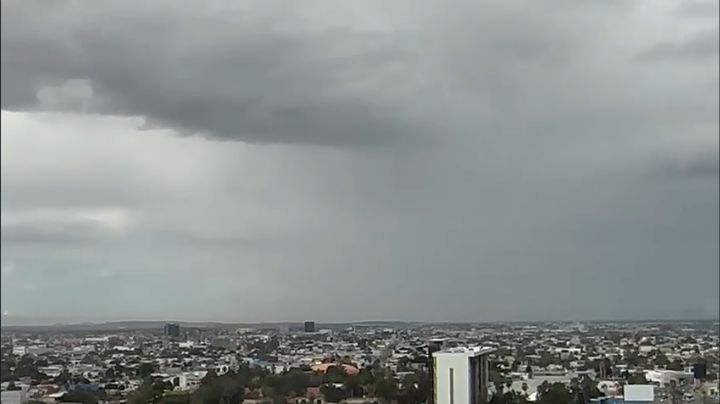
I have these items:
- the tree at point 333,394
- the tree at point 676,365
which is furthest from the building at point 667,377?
the tree at point 333,394

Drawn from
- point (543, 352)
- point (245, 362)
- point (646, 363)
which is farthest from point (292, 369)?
point (646, 363)

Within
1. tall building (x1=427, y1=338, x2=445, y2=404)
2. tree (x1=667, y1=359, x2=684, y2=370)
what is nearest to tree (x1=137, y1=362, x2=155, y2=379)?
tall building (x1=427, y1=338, x2=445, y2=404)

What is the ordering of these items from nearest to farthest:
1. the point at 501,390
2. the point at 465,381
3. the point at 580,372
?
the point at 465,381 < the point at 501,390 < the point at 580,372

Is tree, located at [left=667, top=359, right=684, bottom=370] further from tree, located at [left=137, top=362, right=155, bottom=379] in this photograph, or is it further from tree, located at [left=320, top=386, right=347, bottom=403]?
tree, located at [left=137, top=362, right=155, bottom=379]

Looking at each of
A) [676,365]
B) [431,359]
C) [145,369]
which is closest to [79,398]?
[145,369]

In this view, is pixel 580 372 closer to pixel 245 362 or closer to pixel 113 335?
pixel 245 362

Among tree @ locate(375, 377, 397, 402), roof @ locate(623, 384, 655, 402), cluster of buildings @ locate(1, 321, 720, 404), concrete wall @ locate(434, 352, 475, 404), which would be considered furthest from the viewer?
tree @ locate(375, 377, 397, 402)

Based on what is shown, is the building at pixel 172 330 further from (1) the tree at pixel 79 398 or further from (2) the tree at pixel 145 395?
(1) the tree at pixel 79 398
